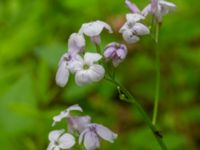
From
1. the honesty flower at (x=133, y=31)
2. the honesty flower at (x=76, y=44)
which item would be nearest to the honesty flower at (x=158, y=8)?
the honesty flower at (x=133, y=31)

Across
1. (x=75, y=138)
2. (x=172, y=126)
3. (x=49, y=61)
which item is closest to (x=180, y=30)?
(x=172, y=126)

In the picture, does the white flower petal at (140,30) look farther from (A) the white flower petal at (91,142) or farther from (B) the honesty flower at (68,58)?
(A) the white flower petal at (91,142)

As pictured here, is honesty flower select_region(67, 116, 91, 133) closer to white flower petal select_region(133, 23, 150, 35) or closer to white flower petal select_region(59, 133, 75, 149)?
white flower petal select_region(59, 133, 75, 149)

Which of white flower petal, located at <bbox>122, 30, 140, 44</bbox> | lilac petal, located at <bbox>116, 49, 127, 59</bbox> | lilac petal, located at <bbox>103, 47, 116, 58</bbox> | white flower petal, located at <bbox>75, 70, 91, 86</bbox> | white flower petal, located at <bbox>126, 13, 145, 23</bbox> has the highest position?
white flower petal, located at <bbox>126, 13, 145, 23</bbox>

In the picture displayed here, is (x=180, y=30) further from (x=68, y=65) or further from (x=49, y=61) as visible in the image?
(x=68, y=65)

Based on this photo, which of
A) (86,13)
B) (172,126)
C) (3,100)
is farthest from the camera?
(86,13)

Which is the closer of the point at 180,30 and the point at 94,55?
the point at 94,55

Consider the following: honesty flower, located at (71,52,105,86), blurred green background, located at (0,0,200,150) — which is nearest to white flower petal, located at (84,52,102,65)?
honesty flower, located at (71,52,105,86)
